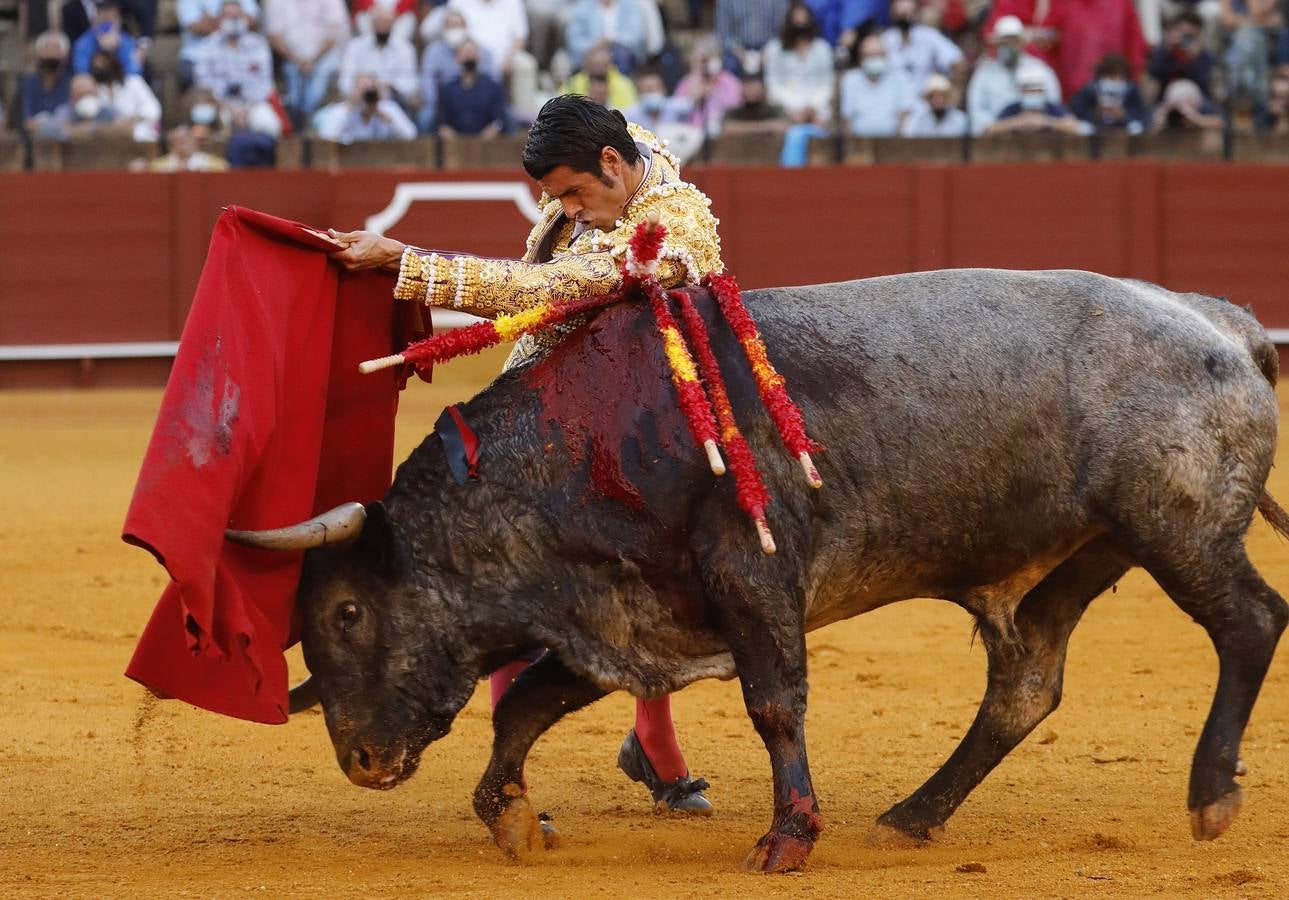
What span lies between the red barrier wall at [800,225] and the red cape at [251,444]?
24.8 ft

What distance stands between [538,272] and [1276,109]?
9.21 metres

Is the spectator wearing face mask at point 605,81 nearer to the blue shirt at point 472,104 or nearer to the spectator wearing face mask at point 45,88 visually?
the blue shirt at point 472,104

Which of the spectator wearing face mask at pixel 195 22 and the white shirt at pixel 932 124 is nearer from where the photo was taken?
the white shirt at pixel 932 124

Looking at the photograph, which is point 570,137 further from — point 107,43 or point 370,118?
point 107,43

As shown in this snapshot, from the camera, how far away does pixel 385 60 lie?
463 inches

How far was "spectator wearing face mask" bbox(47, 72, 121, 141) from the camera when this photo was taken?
11.7m

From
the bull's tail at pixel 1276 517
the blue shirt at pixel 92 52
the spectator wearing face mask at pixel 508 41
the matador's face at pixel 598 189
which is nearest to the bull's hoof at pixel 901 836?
the bull's tail at pixel 1276 517

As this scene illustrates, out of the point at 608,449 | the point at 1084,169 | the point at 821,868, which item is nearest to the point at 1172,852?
the point at 821,868

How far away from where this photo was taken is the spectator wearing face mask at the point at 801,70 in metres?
11.6

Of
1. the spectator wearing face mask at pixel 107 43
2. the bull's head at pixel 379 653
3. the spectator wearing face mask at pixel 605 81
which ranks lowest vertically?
the bull's head at pixel 379 653

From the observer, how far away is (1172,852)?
3791mm

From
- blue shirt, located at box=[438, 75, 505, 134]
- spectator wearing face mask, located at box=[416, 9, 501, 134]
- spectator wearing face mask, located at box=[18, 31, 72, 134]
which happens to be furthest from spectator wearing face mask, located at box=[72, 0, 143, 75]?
blue shirt, located at box=[438, 75, 505, 134]

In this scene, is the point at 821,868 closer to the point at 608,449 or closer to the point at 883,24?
the point at 608,449

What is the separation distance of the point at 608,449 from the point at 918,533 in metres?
0.65
